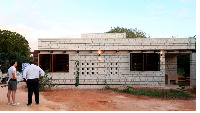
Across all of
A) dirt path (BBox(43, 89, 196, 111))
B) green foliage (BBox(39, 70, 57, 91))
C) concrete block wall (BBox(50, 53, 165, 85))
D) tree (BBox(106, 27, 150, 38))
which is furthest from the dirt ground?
tree (BBox(106, 27, 150, 38))

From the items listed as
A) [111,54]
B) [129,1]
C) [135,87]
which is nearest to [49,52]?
[111,54]

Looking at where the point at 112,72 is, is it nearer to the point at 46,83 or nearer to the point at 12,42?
the point at 46,83

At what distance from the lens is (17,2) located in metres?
12.6

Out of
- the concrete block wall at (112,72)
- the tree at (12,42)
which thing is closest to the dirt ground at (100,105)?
the concrete block wall at (112,72)

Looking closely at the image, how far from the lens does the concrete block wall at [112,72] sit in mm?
10477

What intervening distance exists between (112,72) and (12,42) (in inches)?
875

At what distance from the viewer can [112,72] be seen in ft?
34.5

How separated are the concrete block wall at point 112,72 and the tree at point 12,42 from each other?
1957 cm

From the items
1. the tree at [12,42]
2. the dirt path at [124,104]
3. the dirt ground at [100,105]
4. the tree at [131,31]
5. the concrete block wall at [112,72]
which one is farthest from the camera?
the tree at [131,31]

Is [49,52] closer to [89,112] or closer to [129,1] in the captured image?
[89,112]

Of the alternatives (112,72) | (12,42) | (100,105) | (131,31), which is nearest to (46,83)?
(112,72)

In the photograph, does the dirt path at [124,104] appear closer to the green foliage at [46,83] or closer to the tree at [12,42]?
the green foliage at [46,83]

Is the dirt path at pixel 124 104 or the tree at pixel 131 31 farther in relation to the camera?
the tree at pixel 131 31

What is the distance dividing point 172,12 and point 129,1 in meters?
6.76
